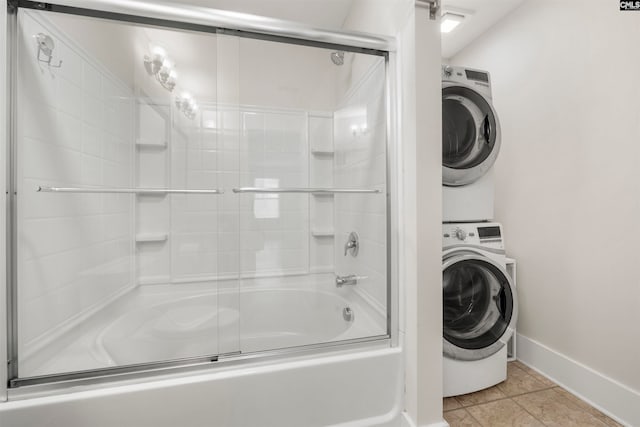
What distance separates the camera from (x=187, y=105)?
5.28ft

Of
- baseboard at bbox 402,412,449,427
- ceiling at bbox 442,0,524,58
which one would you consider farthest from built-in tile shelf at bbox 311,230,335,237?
ceiling at bbox 442,0,524,58

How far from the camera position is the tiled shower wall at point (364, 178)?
153 cm

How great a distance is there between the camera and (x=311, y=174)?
66.6 inches

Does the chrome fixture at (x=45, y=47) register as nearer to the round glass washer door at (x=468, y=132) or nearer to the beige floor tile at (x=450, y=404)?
the round glass washer door at (x=468, y=132)

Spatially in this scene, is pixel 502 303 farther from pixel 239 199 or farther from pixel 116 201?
pixel 116 201

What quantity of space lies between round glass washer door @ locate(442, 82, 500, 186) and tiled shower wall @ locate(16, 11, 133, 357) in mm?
1856

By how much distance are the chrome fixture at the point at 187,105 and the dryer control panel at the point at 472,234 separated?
1614 mm

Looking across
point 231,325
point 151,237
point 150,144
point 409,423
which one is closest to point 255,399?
point 231,325

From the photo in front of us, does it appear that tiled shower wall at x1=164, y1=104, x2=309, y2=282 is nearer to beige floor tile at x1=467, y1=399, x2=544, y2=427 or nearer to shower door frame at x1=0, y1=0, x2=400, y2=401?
shower door frame at x1=0, y1=0, x2=400, y2=401

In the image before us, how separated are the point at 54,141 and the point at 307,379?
1.60 meters

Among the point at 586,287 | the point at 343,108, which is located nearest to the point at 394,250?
the point at 343,108

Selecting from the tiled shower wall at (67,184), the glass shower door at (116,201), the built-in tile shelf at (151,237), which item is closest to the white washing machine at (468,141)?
the glass shower door at (116,201)

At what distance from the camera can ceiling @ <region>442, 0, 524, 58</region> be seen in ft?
6.99

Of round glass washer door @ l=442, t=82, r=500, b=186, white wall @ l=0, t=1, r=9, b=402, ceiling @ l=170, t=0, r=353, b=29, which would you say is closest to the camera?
white wall @ l=0, t=1, r=9, b=402
